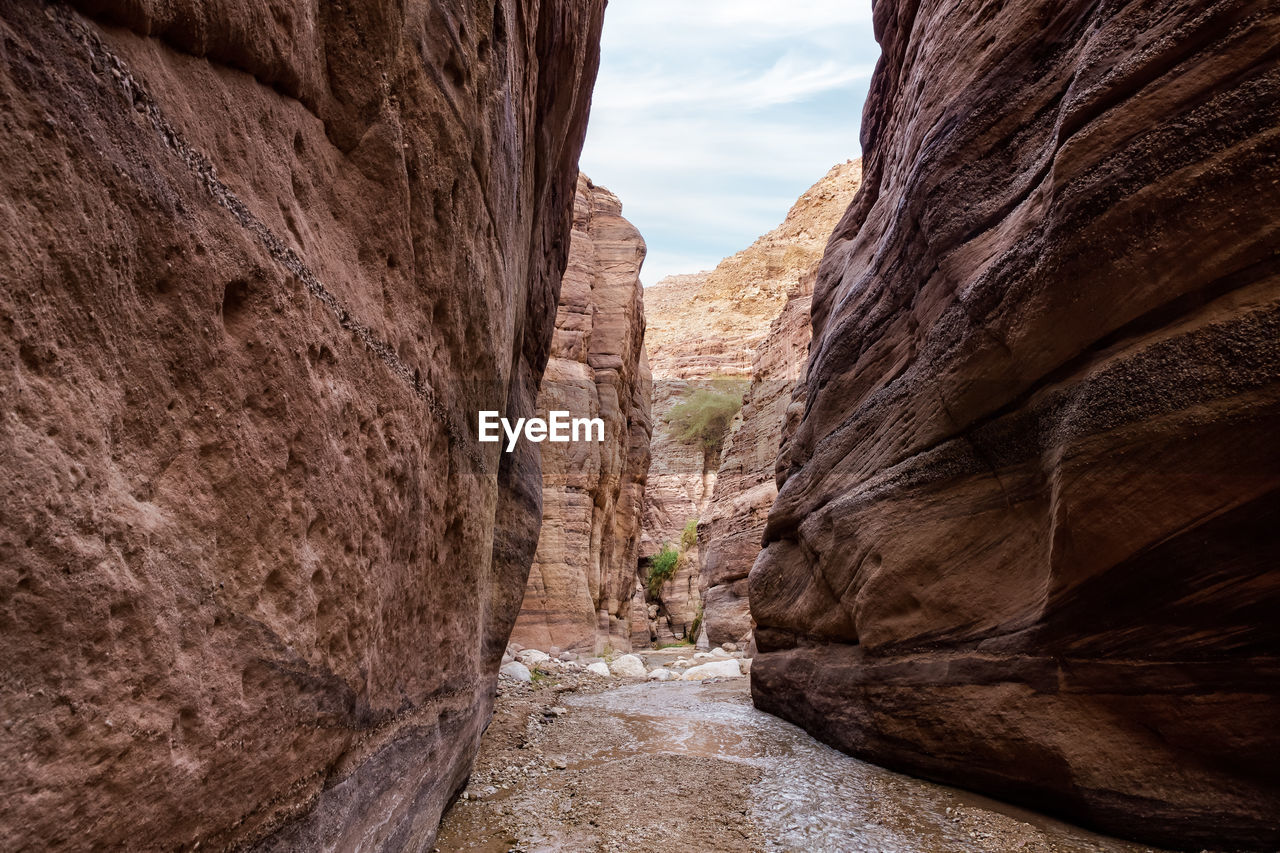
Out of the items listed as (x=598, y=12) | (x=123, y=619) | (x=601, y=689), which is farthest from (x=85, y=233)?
(x=601, y=689)

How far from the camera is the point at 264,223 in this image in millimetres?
1928

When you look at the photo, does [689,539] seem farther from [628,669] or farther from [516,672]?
[516,672]

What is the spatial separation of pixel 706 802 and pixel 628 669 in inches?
378

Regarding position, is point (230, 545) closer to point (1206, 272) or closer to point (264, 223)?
point (264, 223)

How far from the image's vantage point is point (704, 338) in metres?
57.5

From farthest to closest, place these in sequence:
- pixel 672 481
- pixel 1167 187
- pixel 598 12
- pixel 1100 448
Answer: pixel 672 481
pixel 598 12
pixel 1100 448
pixel 1167 187

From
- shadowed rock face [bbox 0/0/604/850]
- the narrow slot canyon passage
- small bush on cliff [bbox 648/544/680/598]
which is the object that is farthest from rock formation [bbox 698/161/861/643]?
shadowed rock face [bbox 0/0/604/850]

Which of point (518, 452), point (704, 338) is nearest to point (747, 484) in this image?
point (518, 452)

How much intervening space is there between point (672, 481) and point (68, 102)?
3947cm

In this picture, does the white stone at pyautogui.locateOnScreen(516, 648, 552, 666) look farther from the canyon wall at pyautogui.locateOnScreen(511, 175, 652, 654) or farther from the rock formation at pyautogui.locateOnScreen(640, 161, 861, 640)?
the rock formation at pyautogui.locateOnScreen(640, 161, 861, 640)

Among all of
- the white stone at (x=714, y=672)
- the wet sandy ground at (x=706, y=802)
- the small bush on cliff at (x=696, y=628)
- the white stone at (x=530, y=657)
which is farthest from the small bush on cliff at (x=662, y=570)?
the wet sandy ground at (x=706, y=802)

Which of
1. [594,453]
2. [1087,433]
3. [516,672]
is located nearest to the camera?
[1087,433]

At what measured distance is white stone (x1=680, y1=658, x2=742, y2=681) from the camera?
1230 centimetres

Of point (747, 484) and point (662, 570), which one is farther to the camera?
point (662, 570)
